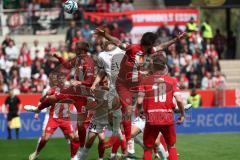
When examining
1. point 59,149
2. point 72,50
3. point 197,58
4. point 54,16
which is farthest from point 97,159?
point 54,16

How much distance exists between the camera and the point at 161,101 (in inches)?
586

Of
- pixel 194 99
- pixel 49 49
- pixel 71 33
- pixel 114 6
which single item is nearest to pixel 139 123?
pixel 194 99

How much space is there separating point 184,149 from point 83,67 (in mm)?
5055

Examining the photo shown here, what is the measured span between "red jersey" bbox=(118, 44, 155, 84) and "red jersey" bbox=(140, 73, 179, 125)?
159cm

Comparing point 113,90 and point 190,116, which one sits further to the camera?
point 190,116

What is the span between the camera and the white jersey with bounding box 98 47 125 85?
58.8 feet

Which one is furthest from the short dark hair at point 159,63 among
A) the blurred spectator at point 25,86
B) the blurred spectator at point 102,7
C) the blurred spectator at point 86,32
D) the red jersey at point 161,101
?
the blurred spectator at point 102,7

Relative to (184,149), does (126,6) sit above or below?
above

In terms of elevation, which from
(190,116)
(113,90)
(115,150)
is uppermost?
(113,90)

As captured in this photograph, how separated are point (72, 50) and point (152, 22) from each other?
5902mm

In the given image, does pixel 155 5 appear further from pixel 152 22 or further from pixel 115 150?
pixel 115 150

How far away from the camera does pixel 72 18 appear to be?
37.2 metres

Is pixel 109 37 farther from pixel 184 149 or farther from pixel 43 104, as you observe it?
pixel 184 149

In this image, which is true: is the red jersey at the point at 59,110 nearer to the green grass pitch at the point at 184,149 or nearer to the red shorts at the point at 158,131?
the green grass pitch at the point at 184,149
